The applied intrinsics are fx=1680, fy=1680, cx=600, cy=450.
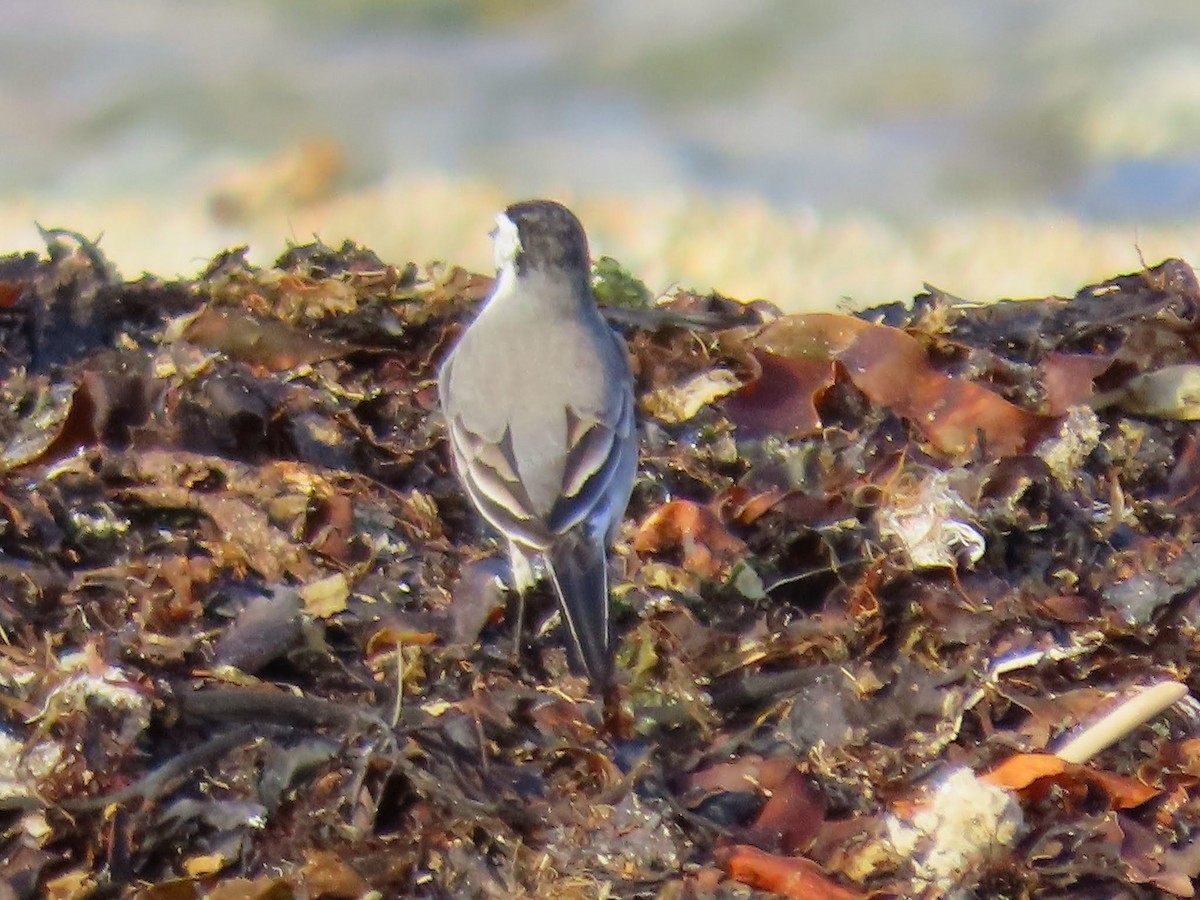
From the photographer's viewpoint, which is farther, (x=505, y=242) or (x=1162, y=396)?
(x=505, y=242)

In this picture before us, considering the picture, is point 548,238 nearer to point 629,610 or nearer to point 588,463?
point 588,463

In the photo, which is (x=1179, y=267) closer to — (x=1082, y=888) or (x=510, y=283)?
(x=510, y=283)

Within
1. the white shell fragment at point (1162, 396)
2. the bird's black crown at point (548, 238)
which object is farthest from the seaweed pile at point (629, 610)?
the bird's black crown at point (548, 238)

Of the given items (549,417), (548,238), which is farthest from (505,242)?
(549,417)

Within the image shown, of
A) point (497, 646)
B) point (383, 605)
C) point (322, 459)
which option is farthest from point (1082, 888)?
point (322, 459)

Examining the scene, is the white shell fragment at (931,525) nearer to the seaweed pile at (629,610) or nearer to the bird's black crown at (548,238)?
the seaweed pile at (629,610)

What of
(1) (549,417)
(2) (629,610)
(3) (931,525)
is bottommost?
(2) (629,610)

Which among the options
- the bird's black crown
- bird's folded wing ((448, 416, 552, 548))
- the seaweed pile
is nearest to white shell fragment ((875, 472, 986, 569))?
the seaweed pile

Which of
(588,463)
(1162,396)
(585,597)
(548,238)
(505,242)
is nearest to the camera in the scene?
(585,597)

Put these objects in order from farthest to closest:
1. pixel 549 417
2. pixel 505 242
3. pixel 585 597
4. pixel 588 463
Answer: pixel 505 242
pixel 549 417
pixel 588 463
pixel 585 597
